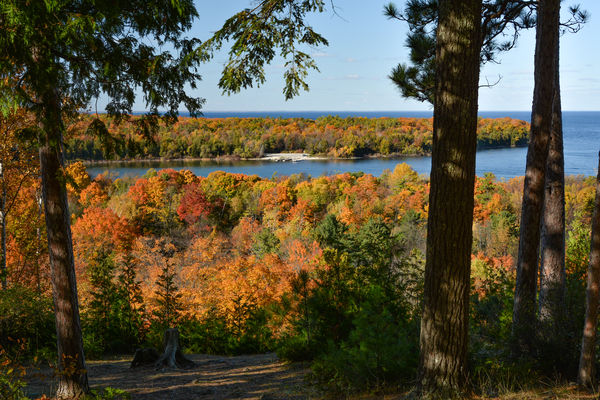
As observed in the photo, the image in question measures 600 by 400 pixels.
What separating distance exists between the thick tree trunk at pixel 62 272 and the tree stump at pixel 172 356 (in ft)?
6.80

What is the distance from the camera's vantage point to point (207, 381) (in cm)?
608

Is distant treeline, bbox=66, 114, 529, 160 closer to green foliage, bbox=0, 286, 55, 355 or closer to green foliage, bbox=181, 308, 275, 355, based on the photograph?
green foliage, bbox=181, 308, 275, 355

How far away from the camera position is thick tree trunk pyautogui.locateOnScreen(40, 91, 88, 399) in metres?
4.77

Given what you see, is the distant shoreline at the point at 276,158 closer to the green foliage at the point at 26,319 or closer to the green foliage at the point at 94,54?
the green foliage at the point at 26,319

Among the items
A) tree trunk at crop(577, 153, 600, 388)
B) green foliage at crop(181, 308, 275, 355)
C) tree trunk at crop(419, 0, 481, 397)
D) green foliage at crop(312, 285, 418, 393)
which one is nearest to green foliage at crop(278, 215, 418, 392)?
green foliage at crop(312, 285, 418, 393)

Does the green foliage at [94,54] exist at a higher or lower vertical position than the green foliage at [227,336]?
higher


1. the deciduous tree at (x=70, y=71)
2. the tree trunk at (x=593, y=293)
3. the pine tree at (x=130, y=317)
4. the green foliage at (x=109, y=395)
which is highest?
the deciduous tree at (x=70, y=71)

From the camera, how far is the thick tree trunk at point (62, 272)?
15.7 feet

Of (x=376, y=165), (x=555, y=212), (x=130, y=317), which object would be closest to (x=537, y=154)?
(x=555, y=212)

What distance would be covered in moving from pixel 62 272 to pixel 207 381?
2481 mm

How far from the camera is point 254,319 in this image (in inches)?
370

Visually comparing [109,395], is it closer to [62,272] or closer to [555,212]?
[62,272]

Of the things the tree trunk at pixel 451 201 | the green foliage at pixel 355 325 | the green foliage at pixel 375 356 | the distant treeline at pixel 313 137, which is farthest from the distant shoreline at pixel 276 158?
the tree trunk at pixel 451 201

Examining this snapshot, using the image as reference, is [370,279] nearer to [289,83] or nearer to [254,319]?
[289,83]
